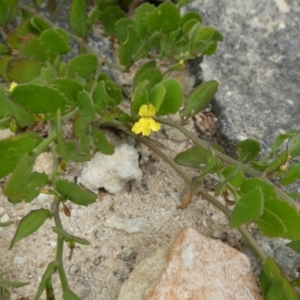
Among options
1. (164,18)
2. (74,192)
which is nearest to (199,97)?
(164,18)

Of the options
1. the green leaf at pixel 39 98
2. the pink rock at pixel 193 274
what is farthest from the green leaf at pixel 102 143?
the pink rock at pixel 193 274

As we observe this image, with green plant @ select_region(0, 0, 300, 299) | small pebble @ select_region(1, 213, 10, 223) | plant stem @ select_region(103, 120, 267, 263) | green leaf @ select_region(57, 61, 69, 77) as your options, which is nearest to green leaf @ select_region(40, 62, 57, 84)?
green plant @ select_region(0, 0, 300, 299)

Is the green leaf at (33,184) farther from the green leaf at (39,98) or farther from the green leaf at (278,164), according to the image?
the green leaf at (278,164)

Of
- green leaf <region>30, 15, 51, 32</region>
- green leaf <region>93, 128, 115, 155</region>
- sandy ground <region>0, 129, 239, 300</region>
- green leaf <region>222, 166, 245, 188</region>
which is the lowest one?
sandy ground <region>0, 129, 239, 300</region>

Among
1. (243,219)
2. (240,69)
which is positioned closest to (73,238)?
Result: (243,219)

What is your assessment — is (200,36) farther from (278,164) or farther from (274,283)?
(274,283)

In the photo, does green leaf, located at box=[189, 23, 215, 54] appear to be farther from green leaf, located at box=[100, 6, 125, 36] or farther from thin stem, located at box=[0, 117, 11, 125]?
thin stem, located at box=[0, 117, 11, 125]
